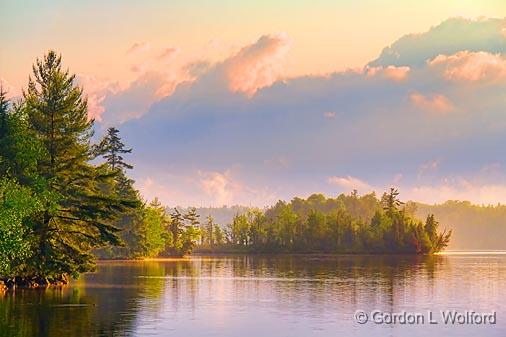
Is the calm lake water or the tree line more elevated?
the tree line

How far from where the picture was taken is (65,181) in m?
81.2

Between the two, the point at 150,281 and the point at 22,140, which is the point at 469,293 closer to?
the point at 150,281

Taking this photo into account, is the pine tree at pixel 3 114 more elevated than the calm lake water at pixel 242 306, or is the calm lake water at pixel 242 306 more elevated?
the pine tree at pixel 3 114

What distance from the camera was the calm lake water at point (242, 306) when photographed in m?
47.8

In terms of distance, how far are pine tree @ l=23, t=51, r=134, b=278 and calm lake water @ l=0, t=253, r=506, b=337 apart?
350cm

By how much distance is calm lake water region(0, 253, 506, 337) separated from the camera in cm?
4784

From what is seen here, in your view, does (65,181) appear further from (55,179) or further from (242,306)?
(242,306)

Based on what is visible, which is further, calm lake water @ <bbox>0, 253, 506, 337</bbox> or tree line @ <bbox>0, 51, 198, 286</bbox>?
tree line @ <bbox>0, 51, 198, 286</bbox>

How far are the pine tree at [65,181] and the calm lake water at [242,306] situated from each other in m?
3.50

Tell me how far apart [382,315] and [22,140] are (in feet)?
122

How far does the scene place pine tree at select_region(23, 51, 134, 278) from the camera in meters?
76.5

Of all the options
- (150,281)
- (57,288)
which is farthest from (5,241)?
(150,281)

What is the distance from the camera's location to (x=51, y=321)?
166 ft

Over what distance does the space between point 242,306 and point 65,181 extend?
27.8m
